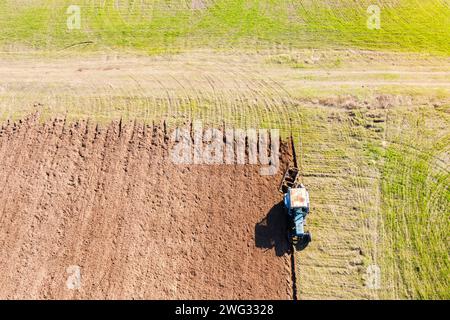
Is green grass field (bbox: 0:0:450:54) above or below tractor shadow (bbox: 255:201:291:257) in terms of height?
above

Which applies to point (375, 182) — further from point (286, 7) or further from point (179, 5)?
point (179, 5)

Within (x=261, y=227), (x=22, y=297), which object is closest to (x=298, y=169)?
(x=261, y=227)

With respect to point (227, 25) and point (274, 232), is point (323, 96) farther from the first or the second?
point (274, 232)

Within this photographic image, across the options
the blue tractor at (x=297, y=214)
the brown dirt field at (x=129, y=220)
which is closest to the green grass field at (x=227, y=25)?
the brown dirt field at (x=129, y=220)

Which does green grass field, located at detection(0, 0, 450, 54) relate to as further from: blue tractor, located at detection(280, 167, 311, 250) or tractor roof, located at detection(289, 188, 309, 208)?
blue tractor, located at detection(280, 167, 311, 250)

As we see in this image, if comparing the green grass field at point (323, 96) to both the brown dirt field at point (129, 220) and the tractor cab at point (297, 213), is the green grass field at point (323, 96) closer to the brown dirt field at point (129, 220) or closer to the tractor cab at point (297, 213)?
the tractor cab at point (297, 213)

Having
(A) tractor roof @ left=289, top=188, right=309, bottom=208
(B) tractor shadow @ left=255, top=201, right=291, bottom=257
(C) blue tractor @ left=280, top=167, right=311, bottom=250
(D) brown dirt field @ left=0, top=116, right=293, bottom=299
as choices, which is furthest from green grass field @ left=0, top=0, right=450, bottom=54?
(B) tractor shadow @ left=255, top=201, right=291, bottom=257
